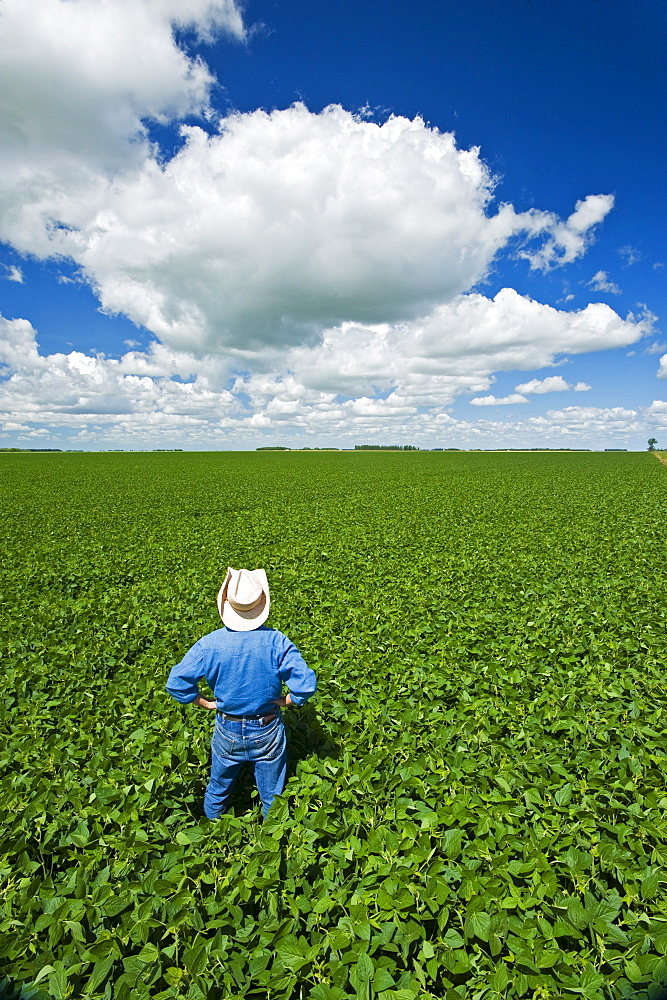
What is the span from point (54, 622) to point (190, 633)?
2710 mm

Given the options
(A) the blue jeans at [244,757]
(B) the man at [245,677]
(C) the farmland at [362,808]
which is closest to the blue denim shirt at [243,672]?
(B) the man at [245,677]

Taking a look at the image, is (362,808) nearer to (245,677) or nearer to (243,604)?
(245,677)

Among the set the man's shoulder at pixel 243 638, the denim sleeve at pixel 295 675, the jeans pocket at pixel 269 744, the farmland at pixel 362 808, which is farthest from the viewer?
the jeans pocket at pixel 269 744

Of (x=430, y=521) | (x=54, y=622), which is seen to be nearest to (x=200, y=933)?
(x=54, y=622)

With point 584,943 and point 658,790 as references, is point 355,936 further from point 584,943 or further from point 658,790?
point 658,790

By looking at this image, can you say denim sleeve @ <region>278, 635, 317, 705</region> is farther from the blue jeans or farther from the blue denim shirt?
the blue jeans

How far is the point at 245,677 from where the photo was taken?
12.4ft

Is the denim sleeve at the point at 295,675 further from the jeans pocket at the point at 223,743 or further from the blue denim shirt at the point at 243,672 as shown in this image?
the jeans pocket at the point at 223,743

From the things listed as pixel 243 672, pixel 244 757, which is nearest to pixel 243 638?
pixel 243 672

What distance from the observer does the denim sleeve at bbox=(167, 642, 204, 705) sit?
12.4 ft

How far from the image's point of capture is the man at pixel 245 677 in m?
3.79

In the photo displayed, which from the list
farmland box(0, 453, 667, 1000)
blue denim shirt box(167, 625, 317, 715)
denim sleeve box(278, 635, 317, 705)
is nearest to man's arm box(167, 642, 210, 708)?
blue denim shirt box(167, 625, 317, 715)

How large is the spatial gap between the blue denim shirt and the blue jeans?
6.9 inches

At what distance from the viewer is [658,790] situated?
4.13 metres
